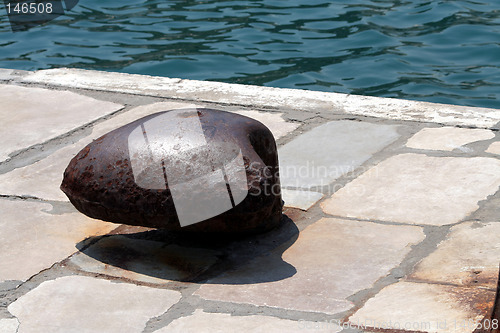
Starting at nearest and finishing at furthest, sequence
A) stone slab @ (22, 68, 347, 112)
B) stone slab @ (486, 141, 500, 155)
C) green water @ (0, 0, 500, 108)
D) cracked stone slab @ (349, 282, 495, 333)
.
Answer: cracked stone slab @ (349, 282, 495, 333) → stone slab @ (486, 141, 500, 155) → stone slab @ (22, 68, 347, 112) → green water @ (0, 0, 500, 108)

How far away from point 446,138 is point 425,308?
5.44 ft

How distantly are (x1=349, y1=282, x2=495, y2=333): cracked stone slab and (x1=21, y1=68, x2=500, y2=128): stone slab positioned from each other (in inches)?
68.7

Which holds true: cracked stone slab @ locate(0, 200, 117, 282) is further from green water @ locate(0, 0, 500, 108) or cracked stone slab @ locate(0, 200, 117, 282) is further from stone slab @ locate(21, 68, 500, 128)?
green water @ locate(0, 0, 500, 108)

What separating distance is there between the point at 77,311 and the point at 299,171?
4.66 feet

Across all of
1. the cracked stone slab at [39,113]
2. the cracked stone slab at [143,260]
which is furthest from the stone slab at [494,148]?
the cracked stone slab at [39,113]

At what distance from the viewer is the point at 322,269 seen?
9.29ft

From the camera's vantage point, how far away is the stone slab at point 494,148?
3822 mm

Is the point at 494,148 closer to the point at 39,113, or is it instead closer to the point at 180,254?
the point at 180,254

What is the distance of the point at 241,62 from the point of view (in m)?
7.48

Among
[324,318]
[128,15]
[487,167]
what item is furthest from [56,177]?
[128,15]

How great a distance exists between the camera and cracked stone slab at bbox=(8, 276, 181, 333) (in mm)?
2516

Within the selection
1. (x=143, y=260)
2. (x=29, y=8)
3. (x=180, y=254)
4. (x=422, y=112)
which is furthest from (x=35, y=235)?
(x=29, y=8)

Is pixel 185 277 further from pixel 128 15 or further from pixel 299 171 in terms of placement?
pixel 128 15

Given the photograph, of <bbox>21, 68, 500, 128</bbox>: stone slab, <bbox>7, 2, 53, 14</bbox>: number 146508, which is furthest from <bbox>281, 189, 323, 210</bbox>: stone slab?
<bbox>7, 2, 53, 14</bbox>: number 146508
